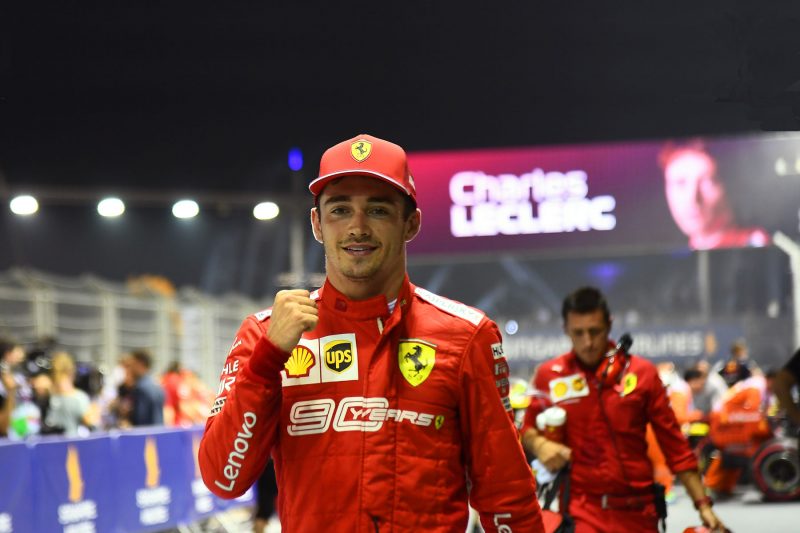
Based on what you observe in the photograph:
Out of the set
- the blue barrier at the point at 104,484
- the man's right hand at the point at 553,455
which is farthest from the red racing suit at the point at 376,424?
the blue barrier at the point at 104,484

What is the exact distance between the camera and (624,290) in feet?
85.7

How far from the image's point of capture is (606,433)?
6531 millimetres

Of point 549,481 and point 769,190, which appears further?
point 769,190

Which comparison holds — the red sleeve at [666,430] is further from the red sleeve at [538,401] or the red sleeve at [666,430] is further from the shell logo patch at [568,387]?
the red sleeve at [538,401]

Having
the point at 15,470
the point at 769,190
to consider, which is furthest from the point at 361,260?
the point at 769,190

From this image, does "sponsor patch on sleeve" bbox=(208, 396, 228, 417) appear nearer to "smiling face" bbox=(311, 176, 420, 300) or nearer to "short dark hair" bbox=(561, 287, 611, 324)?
"smiling face" bbox=(311, 176, 420, 300)

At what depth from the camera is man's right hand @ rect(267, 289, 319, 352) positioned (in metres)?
3.31

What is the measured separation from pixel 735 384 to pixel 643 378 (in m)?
12.9

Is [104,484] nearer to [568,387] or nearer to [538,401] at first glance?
[538,401]

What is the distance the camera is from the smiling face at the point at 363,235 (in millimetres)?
3463

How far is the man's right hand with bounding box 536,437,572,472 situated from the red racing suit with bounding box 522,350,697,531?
143 mm

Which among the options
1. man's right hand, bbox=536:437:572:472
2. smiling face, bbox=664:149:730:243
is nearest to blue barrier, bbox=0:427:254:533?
man's right hand, bbox=536:437:572:472

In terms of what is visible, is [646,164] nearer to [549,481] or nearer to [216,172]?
[549,481]

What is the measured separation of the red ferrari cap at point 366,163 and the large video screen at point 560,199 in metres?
15.3
